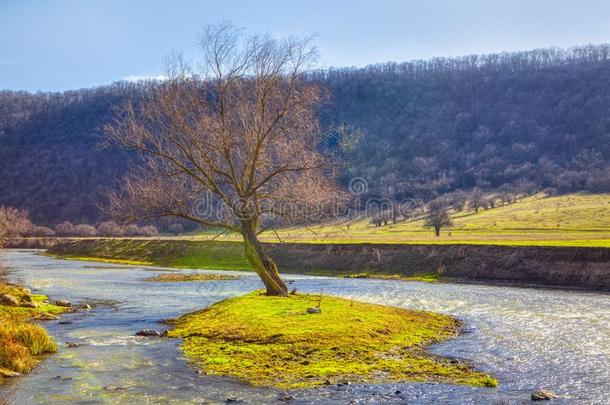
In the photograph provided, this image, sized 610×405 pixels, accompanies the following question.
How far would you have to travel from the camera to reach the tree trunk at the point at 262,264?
3278cm

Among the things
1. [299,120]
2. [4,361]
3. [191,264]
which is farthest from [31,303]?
[191,264]

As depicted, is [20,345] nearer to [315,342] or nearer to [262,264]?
[315,342]

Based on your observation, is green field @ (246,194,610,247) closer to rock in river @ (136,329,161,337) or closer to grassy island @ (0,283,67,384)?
rock in river @ (136,329,161,337)

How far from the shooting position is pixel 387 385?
18172 mm

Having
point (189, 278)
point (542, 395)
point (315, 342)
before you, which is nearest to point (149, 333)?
point (315, 342)

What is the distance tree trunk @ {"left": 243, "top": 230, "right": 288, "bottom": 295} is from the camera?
3278cm

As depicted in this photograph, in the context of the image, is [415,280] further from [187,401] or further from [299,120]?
[187,401]

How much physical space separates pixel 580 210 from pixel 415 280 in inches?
3341

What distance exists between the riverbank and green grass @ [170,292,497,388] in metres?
22.6

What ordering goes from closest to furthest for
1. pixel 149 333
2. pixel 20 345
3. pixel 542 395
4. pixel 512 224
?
pixel 542 395 < pixel 20 345 < pixel 149 333 < pixel 512 224

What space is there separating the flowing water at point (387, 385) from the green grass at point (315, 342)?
0.90m

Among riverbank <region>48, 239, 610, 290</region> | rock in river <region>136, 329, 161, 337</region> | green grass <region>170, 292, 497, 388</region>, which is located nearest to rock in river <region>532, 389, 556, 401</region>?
green grass <region>170, 292, 497, 388</region>

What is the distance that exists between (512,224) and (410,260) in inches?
2380

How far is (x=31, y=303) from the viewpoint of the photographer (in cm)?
3450
